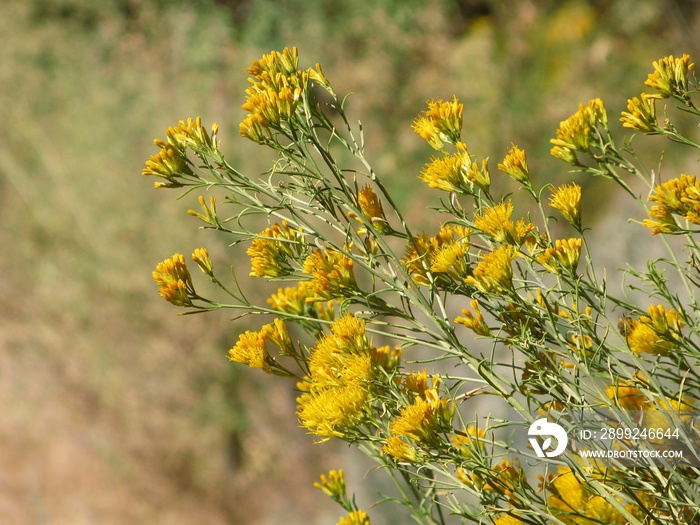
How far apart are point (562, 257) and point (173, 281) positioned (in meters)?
0.57

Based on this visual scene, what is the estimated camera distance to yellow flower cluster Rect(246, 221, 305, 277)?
1.17 meters

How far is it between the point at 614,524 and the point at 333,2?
22.5ft

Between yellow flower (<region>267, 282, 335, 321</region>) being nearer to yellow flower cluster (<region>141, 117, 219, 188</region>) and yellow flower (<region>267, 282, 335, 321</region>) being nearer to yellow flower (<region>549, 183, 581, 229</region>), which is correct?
yellow flower cluster (<region>141, 117, 219, 188</region>)

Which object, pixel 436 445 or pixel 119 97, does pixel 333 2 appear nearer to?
pixel 119 97

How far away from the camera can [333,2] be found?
728 cm

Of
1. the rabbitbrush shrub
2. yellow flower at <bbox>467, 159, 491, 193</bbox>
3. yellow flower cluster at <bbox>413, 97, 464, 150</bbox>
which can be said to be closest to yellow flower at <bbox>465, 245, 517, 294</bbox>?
the rabbitbrush shrub

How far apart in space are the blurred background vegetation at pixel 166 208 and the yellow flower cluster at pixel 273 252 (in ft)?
14.2

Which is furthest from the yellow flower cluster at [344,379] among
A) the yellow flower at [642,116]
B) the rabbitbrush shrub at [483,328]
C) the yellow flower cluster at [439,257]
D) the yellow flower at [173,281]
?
the yellow flower at [642,116]

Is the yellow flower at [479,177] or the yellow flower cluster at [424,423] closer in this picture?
the yellow flower cluster at [424,423]

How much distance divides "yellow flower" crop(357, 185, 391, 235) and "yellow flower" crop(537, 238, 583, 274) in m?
0.24

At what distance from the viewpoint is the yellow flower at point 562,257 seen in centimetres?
109

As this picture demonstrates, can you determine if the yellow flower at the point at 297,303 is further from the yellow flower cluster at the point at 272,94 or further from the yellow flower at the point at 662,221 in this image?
the yellow flower at the point at 662,221

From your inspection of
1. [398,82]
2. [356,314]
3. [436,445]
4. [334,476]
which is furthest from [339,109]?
[398,82]
